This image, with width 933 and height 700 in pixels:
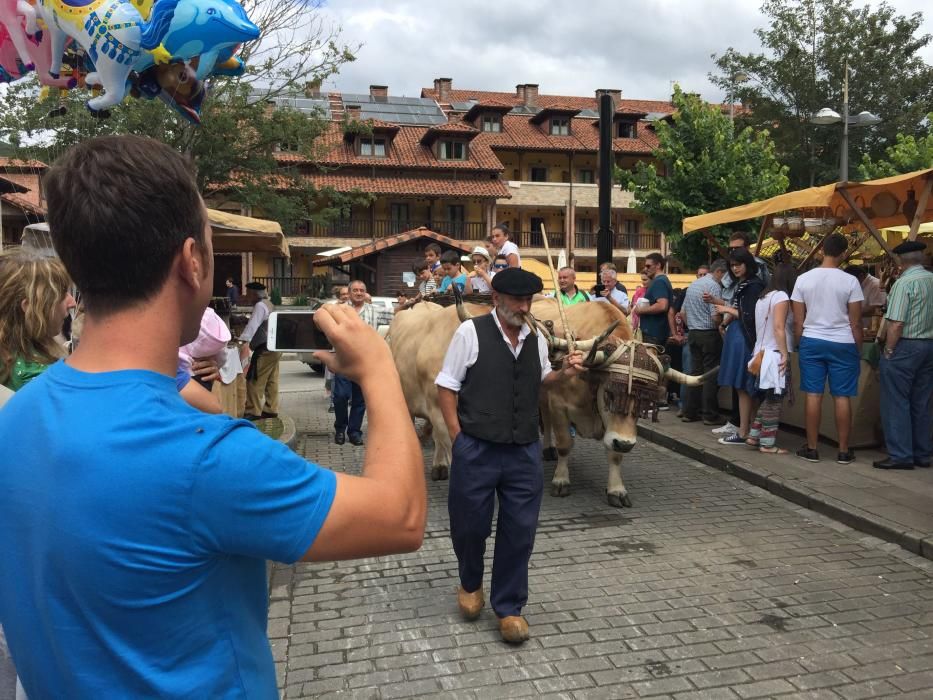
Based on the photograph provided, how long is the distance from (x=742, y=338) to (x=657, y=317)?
208 centimetres

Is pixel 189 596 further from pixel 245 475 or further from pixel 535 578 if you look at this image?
pixel 535 578

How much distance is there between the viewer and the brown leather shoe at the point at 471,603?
4426mm

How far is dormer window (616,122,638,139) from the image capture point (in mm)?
47312

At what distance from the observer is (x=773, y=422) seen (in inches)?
326

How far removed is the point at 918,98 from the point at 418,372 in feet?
113

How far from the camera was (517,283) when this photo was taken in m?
4.44

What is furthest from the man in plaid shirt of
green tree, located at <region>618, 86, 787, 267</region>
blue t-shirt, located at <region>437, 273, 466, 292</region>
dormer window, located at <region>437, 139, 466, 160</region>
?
dormer window, located at <region>437, 139, 466, 160</region>

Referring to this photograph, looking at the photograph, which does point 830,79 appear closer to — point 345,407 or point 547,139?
point 547,139

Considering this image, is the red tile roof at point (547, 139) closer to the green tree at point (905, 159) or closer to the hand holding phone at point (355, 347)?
the green tree at point (905, 159)

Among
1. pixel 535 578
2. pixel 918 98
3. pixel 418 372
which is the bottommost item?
pixel 535 578

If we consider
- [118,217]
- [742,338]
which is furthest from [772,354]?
[118,217]

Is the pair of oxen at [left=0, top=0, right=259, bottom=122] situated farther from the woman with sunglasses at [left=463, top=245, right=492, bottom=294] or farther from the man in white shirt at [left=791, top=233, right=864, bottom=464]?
the man in white shirt at [left=791, top=233, right=864, bottom=464]

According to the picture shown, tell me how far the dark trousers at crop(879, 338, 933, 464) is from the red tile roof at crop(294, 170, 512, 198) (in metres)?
34.3

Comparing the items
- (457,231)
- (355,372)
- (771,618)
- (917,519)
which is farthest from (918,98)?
(355,372)
